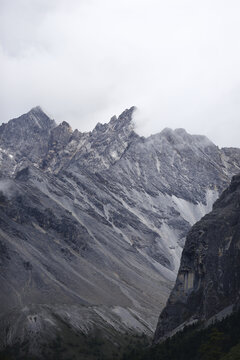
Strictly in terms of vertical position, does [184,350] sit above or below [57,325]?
below

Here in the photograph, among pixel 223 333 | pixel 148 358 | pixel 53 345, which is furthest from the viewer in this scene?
pixel 53 345

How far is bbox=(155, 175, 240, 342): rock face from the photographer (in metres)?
120

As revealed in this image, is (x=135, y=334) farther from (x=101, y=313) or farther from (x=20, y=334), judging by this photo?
(x=20, y=334)

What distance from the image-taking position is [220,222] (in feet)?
468

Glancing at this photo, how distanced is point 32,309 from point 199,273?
65.6m

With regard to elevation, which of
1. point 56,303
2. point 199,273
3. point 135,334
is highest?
point 56,303

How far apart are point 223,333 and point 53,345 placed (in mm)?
77885

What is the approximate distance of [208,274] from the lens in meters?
130

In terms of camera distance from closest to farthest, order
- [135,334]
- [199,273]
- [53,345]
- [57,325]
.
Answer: [199,273] < [53,345] < [57,325] < [135,334]

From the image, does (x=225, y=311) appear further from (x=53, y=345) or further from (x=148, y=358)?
(x=53, y=345)

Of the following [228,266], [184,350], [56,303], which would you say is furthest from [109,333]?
[184,350]

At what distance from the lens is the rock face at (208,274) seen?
394 feet

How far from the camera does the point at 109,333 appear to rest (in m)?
181

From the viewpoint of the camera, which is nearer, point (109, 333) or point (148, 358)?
point (148, 358)
